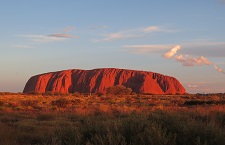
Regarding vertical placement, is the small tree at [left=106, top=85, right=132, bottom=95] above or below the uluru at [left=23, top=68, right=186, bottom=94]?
below

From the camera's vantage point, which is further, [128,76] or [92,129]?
[128,76]

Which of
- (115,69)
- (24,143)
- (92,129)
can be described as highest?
(115,69)

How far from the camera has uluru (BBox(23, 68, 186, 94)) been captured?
373 feet

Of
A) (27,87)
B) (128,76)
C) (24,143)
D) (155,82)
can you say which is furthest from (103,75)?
(24,143)

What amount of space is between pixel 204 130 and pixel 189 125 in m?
0.43

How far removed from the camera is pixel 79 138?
7773 mm

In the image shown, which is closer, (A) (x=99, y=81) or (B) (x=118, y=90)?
(B) (x=118, y=90)

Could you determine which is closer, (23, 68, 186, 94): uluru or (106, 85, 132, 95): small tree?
(106, 85, 132, 95): small tree

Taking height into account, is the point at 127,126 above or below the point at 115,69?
below

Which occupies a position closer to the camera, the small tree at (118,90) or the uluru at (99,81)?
the small tree at (118,90)

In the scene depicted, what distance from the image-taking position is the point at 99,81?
378ft

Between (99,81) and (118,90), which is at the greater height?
(99,81)

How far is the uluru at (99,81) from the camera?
373 ft

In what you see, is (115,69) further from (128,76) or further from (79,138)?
(79,138)
